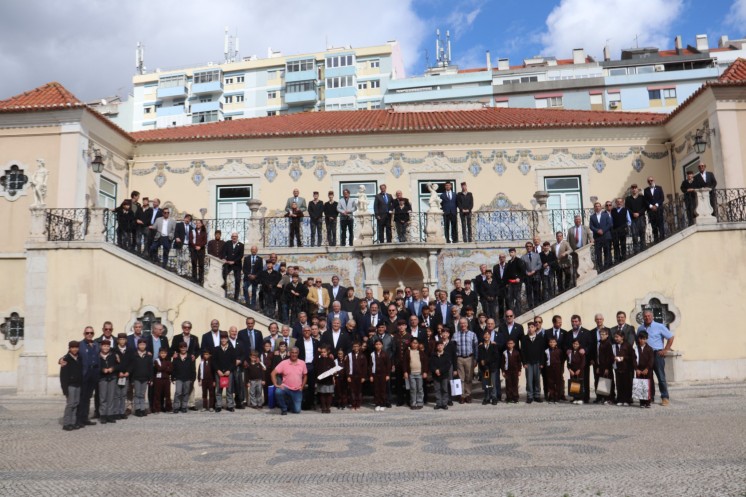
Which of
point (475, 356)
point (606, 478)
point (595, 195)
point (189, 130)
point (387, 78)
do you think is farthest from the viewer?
point (387, 78)

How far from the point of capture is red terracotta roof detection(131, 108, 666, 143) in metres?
18.0

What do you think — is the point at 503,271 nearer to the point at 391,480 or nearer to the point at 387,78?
the point at 391,480

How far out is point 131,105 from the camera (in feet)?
193

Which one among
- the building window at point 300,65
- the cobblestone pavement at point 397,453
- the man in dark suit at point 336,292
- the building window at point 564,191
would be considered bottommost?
the cobblestone pavement at point 397,453

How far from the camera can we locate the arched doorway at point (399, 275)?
1528 cm

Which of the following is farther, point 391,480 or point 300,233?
point 300,233

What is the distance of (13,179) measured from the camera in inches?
651

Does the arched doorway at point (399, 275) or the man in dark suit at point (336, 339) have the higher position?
the arched doorway at point (399, 275)

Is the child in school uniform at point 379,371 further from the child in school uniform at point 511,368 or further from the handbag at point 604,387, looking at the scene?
the handbag at point 604,387

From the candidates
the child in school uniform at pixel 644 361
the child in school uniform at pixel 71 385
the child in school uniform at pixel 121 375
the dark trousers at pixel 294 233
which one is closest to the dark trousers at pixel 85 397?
the child in school uniform at pixel 71 385

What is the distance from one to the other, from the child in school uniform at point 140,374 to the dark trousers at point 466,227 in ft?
25.3

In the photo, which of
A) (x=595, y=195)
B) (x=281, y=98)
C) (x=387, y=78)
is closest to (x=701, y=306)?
(x=595, y=195)

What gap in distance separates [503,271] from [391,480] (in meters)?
7.48

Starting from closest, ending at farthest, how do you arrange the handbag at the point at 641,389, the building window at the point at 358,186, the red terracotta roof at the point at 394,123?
the handbag at the point at 641,389 < the red terracotta roof at the point at 394,123 < the building window at the point at 358,186
